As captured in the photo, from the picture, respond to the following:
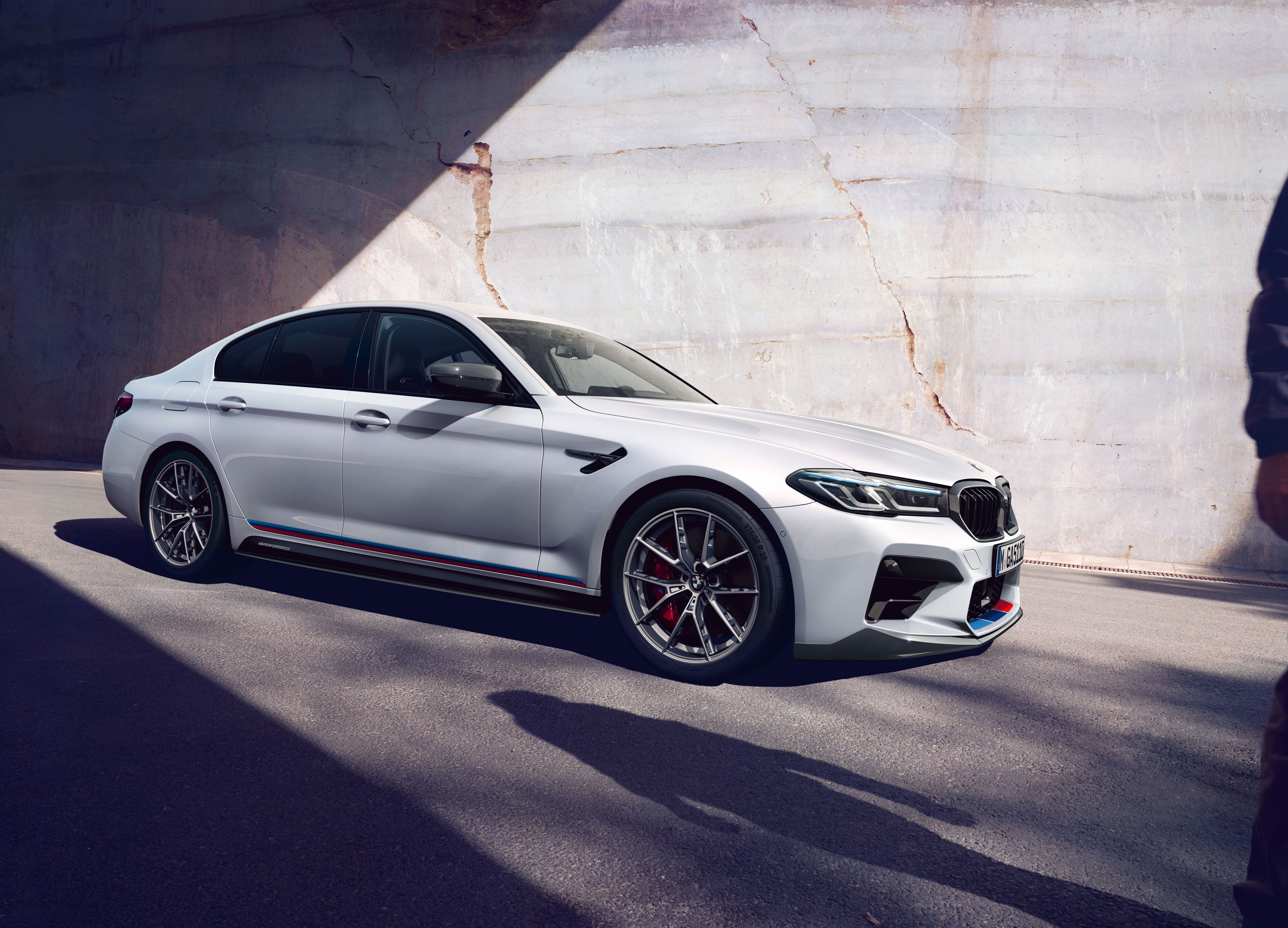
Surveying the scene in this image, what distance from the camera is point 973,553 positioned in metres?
3.13

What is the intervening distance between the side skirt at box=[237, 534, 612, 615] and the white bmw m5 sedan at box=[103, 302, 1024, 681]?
0.01m

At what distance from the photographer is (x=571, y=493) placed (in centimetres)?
338

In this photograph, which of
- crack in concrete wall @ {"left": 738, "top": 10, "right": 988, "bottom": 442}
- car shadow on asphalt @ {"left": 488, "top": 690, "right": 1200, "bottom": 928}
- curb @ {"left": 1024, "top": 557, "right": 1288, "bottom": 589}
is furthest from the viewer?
crack in concrete wall @ {"left": 738, "top": 10, "right": 988, "bottom": 442}

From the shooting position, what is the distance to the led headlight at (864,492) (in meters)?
3.03

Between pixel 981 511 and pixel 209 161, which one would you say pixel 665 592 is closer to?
pixel 981 511

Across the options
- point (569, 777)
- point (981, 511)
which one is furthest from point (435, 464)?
point (981, 511)

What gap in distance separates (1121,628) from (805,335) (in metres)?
3.88

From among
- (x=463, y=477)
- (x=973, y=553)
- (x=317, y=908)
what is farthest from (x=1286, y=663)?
(x=317, y=908)

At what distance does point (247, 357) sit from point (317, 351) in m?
0.52

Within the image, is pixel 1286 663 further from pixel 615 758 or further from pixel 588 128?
pixel 588 128

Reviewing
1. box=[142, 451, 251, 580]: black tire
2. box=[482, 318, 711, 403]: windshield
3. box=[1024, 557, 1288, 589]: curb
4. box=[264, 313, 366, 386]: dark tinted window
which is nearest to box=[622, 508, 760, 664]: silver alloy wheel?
box=[482, 318, 711, 403]: windshield

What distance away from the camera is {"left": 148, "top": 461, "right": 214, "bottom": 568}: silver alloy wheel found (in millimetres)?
4430

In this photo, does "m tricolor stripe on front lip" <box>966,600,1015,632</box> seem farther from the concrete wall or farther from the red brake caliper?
the concrete wall

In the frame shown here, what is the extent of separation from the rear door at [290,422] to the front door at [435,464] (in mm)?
123
